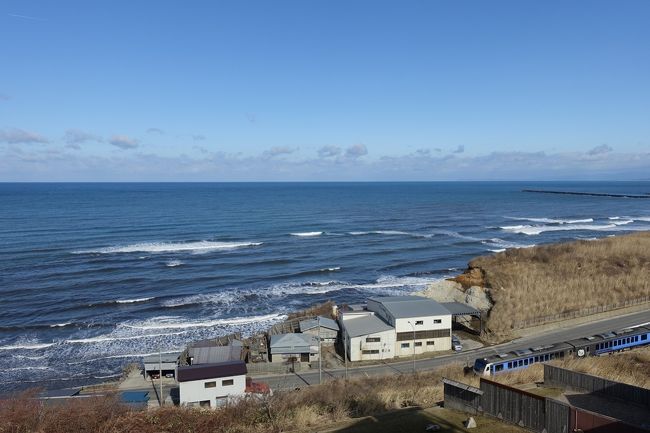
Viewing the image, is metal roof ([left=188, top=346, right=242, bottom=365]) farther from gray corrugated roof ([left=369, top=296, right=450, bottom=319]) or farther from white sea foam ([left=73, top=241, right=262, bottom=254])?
white sea foam ([left=73, top=241, right=262, bottom=254])

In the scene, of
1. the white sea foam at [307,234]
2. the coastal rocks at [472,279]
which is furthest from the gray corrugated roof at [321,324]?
the white sea foam at [307,234]

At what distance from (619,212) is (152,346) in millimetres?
135149

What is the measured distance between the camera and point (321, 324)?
35844mm

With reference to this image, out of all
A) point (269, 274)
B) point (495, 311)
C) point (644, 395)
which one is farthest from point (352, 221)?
point (644, 395)

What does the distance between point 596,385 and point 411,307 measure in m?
19.4

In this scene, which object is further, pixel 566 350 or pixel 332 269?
pixel 332 269

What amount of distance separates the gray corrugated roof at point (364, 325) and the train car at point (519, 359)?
25.2 feet

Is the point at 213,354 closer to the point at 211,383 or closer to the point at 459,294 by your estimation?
the point at 211,383

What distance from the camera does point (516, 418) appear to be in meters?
14.6

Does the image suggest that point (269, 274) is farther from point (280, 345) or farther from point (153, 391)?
point (153, 391)

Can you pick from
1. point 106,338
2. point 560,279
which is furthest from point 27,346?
point 560,279

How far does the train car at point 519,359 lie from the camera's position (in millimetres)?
27297

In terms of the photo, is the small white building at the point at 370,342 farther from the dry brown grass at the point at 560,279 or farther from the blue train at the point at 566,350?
the dry brown grass at the point at 560,279

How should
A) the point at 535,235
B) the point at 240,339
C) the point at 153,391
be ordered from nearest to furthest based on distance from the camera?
the point at 153,391 < the point at 240,339 < the point at 535,235
